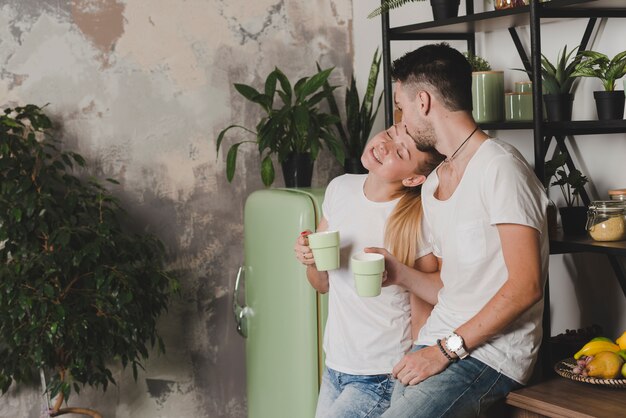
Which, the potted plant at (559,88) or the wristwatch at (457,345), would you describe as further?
the potted plant at (559,88)

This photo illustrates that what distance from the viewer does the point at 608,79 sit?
235cm

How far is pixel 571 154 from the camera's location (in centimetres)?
275

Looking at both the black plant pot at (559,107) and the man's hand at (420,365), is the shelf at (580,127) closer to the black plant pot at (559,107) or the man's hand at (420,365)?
the black plant pot at (559,107)

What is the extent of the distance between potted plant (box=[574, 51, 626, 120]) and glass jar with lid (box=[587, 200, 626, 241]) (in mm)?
252

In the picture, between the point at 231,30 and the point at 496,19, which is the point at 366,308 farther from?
the point at 231,30

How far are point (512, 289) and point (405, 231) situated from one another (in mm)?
389

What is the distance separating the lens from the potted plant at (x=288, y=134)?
3.45m

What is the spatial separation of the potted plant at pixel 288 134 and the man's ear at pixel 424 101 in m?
1.36

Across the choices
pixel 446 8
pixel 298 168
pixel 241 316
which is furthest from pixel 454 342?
pixel 298 168

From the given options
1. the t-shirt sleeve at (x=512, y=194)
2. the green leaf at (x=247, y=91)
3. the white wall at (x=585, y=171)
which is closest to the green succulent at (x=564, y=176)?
the white wall at (x=585, y=171)

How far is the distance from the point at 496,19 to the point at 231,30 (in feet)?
4.82

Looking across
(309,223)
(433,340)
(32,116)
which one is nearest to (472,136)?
(433,340)

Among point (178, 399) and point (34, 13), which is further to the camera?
point (178, 399)

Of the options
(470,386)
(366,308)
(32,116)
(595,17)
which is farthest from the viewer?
(32,116)
